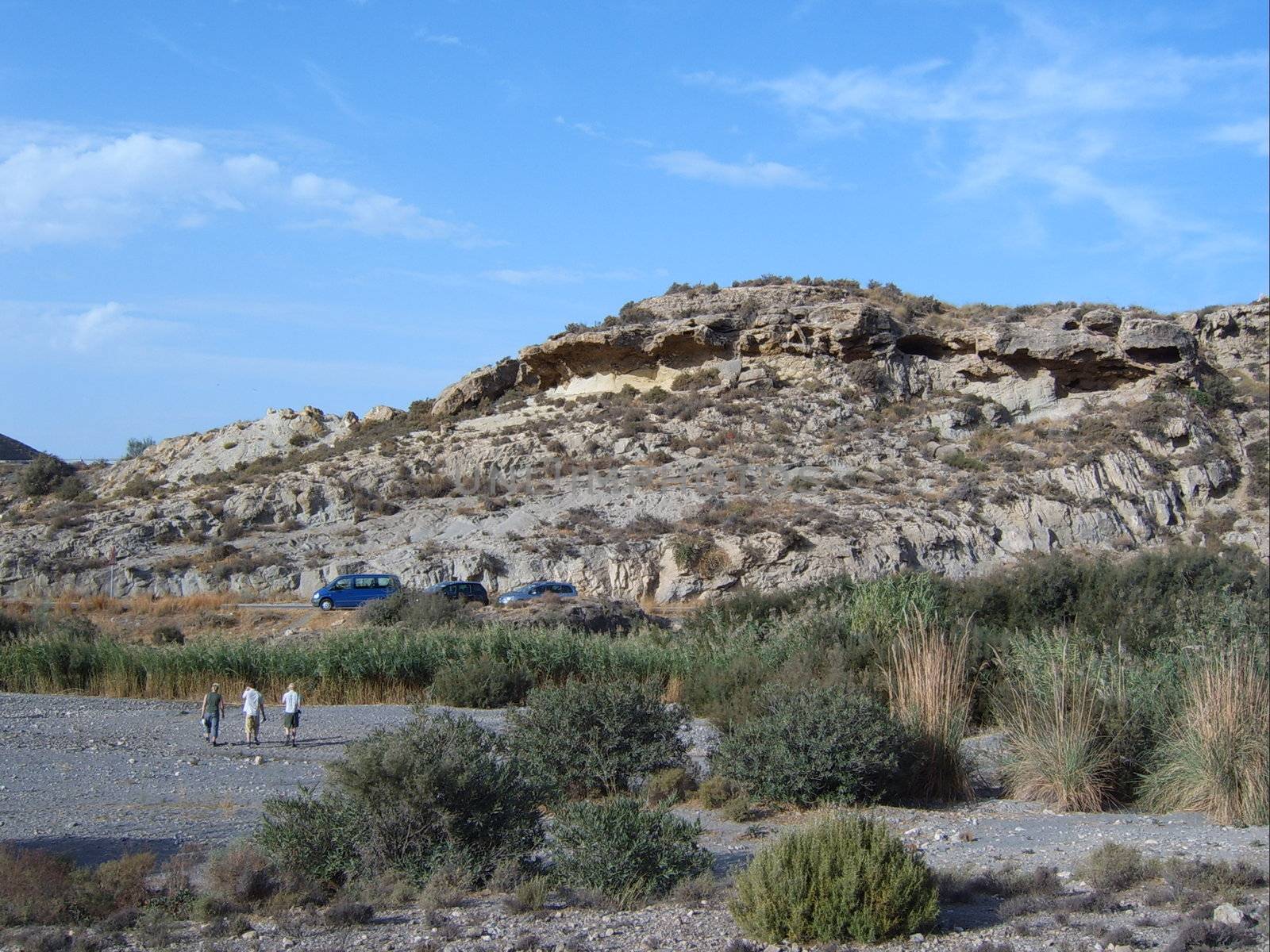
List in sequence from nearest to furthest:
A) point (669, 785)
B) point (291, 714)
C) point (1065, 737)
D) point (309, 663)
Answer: point (1065, 737)
point (669, 785)
point (291, 714)
point (309, 663)

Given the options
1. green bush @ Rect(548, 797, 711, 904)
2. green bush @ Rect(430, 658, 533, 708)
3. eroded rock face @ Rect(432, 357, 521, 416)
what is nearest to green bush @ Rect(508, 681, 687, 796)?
green bush @ Rect(548, 797, 711, 904)


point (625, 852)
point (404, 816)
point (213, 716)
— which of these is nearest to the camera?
point (625, 852)

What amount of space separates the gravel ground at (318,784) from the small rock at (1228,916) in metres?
0.24

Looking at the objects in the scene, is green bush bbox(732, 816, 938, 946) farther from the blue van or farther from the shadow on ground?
the blue van

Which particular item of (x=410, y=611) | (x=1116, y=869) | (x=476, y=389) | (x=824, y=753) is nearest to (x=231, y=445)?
(x=476, y=389)

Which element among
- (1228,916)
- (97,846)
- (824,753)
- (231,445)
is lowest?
(97,846)

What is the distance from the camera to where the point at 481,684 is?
2166cm

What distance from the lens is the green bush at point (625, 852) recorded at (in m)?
8.33

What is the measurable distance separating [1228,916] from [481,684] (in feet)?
53.1

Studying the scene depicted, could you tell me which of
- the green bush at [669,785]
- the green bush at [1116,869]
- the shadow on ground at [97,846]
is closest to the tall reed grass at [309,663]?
the green bush at [669,785]

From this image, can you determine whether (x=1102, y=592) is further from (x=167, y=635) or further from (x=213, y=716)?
(x=167, y=635)

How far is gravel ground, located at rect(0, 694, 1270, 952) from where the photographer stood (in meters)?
7.39

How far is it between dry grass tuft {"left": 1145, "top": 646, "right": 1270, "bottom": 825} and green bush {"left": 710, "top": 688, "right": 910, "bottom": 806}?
276 centimetres

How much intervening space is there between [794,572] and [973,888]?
29.0m
